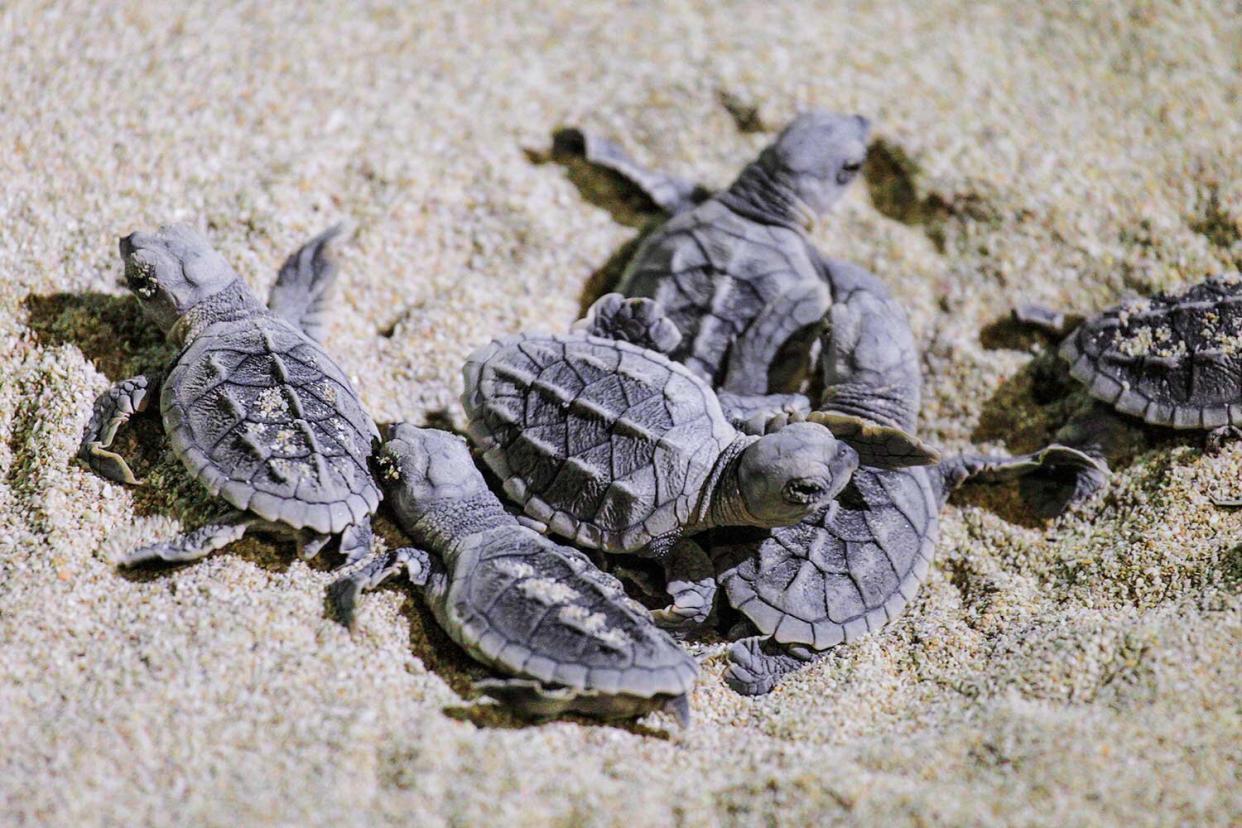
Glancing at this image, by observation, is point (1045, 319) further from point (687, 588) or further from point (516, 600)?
point (516, 600)

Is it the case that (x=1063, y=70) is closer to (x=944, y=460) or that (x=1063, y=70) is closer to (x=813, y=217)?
(x=813, y=217)

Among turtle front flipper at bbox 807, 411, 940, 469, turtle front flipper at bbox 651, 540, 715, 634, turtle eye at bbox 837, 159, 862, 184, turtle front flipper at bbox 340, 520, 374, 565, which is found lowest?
turtle front flipper at bbox 651, 540, 715, 634

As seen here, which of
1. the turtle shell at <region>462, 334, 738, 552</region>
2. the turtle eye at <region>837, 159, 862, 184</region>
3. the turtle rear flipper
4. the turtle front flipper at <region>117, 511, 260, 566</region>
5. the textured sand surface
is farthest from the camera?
the turtle eye at <region>837, 159, 862, 184</region>

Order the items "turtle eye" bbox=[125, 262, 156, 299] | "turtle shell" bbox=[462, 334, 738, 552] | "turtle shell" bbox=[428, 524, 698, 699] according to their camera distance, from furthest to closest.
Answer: "turtle eye" bbox=[125, 262, 156, 299], "turtle shell" bbox=[462, 334, 738, 552], "turtle shell" bbox=[428, 524, 698, 699]

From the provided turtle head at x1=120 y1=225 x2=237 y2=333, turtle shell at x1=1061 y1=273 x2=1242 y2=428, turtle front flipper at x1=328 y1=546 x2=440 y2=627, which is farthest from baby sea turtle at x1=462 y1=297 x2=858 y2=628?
turtle shell at x1=1061 y1=273 x2=1242 y2=428

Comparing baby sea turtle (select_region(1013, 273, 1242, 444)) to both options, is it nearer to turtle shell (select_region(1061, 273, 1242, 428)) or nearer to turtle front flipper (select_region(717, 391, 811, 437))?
turtle shell (select_region(1061, 273, 1242, 428))

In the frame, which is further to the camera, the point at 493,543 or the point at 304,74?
the point at 304,74

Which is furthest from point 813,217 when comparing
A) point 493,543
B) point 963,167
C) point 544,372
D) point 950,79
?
point 493,543
